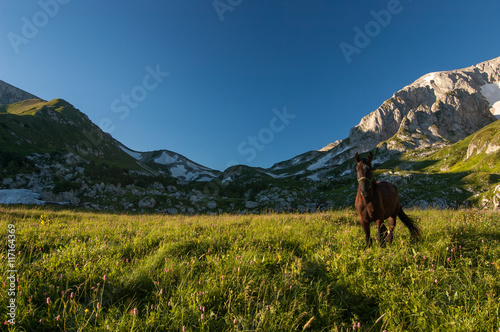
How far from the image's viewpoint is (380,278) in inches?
166

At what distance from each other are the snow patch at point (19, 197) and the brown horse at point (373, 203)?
36.0m

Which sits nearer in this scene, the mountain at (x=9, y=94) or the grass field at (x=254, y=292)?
the grass field at (x=254, y=292)

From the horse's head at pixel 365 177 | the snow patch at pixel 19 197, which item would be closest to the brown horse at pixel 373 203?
the horse's head at pixel 365 177

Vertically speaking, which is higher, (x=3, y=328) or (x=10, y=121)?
(x=10, y=121)

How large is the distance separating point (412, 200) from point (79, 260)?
43.3m

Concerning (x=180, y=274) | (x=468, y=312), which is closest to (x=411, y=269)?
(x=468, y=312)

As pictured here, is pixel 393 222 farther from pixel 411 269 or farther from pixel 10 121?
pixel 10 121

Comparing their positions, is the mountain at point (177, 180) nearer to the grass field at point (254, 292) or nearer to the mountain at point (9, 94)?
the grass field at point (254, 292)

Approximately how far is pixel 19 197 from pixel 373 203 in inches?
1591

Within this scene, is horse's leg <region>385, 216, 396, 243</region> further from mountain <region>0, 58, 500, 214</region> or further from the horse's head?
mountain <region>0, 58, 500, 214</region>

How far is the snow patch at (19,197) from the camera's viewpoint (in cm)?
2636

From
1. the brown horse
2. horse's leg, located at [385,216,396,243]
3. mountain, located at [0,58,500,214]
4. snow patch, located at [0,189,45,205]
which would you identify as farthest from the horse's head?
snow patch, located at [0,189,45,205]

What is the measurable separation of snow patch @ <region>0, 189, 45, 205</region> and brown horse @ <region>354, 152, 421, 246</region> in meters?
36.0

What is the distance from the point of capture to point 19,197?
2739 centimetres
